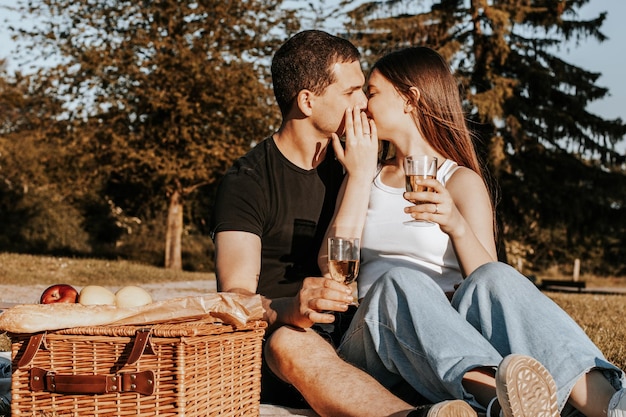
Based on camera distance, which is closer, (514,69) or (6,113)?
(514,69)

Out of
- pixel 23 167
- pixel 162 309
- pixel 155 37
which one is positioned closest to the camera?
pixel 162 309

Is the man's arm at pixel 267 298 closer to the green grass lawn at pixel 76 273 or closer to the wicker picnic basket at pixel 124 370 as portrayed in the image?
the wicker picnic basket at pixel 124 370

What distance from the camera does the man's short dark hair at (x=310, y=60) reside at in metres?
4.34

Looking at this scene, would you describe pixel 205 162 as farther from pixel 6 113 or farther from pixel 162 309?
pixel 162 309

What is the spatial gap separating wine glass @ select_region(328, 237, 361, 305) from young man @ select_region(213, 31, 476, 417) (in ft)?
0.28

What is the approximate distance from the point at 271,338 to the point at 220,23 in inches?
787

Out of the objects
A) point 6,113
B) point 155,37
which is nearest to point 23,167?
point 6,113

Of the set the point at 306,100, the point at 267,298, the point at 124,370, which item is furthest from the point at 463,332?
the point at 306,100

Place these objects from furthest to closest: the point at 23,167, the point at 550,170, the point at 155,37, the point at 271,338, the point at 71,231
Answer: the point at 23,167
the point at 71,231
the point at 550,170
the point at 155,37
the point at 271,338

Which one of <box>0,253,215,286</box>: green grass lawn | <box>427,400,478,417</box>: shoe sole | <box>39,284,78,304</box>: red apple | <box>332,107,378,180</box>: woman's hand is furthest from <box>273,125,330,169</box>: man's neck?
<box>0,253,215,286</box>: green grass lawn

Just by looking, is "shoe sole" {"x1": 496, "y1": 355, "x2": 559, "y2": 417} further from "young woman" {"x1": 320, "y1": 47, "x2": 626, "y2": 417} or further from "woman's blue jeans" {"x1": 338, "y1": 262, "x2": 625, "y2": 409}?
"woman's blue jeans" {"x1": 338, "y1": 262, "x2": 625, "y2": 409}

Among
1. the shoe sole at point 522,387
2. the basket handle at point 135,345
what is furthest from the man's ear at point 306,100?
the shoe sole at point 522,387

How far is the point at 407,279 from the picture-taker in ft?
10.3

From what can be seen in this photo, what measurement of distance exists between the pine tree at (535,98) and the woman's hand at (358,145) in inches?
754
